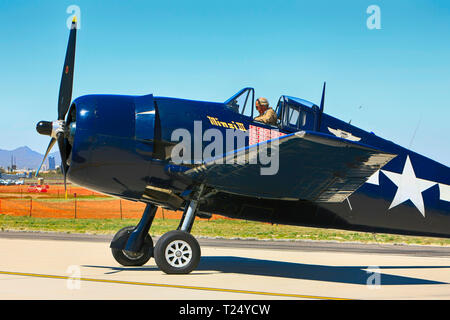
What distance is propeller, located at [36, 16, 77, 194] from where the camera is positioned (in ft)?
30.7

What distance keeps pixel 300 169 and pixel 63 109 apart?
14.5ft

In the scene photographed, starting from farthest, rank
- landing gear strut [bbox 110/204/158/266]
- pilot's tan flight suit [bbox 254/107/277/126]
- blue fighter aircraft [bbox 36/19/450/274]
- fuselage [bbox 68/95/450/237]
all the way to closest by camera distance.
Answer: landing gear strut [bbox 110/204/158/266] → pilot's tan flight suit [bbox 254/107/277/126] → fuselage [bbox 68/95/450/237] → blue fighter aircraft [bbox 36/19/450/274]

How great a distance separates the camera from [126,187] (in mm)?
9281

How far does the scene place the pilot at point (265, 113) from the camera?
382 inches

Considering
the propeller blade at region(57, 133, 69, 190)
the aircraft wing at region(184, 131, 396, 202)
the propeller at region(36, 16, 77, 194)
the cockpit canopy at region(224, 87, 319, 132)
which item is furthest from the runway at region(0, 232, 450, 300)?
the cockpit canopy at region(224, 87, 319, 132)

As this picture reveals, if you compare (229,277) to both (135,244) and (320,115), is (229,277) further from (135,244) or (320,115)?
(320,115)

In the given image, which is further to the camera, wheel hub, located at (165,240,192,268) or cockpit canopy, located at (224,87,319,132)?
cockpit canopy, located at (224,87,319,132)

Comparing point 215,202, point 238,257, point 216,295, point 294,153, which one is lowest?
point 238,257

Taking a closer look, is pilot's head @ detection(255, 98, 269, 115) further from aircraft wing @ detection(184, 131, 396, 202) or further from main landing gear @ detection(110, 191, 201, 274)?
main landing gear @ detection(110, 191, 201, 274)

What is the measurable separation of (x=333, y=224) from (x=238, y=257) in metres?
3.87

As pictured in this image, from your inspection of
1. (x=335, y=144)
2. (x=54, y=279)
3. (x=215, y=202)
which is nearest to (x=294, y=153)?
(x=335, y=144)

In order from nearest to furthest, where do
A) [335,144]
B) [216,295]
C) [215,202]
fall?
[216,295]
[335,144]
[215,202]

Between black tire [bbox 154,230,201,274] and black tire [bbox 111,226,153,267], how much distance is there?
186cm
